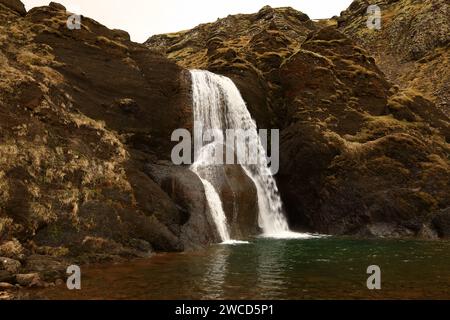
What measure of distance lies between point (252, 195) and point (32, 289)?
25.1m

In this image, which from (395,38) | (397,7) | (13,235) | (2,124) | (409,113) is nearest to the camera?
(13,235)

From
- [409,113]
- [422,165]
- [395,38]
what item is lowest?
[422,165]

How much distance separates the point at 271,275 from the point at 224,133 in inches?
1071

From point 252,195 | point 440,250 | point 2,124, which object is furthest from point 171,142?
point 440,250

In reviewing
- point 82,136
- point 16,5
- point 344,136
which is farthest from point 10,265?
point 344,136

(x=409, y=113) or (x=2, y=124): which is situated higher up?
(x=409, y=113)

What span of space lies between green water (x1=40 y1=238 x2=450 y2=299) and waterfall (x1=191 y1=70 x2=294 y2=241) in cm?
1131

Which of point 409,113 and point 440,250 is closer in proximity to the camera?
point 440,250

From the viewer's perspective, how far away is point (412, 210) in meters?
43.2

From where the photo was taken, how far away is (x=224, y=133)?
152 ft

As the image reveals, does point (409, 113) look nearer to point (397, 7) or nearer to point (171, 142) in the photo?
point (171, 142)

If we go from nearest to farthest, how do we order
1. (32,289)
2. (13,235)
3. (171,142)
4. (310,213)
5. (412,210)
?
1. (32,289)
2. (13,235)
3. (171,142)
4. (412,210)
5. (310,213)

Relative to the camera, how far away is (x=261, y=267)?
2277 cm

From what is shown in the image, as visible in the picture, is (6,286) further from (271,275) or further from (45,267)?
(271,275)
